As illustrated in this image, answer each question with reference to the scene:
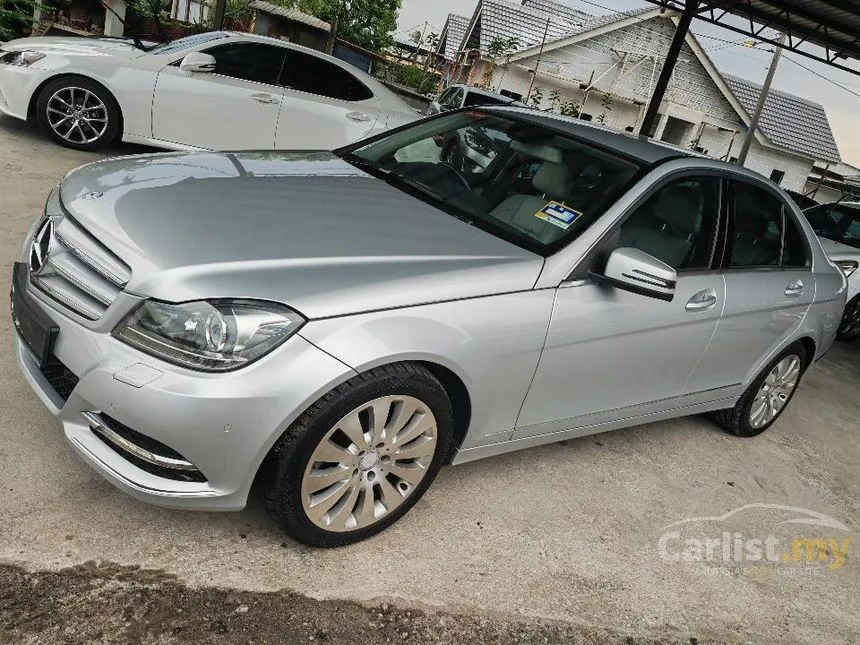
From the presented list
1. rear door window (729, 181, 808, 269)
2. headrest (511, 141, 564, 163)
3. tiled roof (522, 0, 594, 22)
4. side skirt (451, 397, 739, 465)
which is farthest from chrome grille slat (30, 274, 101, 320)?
tiled roof (522, 0, 594, 22)

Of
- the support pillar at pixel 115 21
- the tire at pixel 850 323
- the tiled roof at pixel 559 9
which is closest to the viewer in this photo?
the tire at pixel 850 323

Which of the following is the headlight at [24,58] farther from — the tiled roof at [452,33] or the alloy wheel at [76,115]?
the tiled roof at [452,33]

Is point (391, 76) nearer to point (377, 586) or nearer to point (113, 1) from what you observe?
point (113, 1)

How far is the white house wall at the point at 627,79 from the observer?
27.6 m

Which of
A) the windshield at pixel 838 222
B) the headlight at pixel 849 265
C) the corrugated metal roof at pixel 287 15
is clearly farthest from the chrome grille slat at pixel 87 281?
the corrugated metal roof at pixel 287 15

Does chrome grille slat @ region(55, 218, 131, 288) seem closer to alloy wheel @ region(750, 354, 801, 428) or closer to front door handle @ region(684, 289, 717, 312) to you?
front door handle @ region(684, 289, 717, 312)

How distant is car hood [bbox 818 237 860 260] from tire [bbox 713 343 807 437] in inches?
128

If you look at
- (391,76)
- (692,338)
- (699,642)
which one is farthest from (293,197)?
(391,76)

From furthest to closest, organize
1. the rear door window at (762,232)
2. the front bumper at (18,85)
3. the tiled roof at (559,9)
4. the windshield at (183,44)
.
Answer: the tiled roof at (559,9) → the windshield at (183,44) → the front bumper at (18,85) → the rear door window at (762,232)

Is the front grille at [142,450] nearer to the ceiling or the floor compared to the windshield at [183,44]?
nearer to the floor

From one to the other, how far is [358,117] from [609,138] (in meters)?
4.46

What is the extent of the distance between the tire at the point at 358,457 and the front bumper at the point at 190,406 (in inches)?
3.4

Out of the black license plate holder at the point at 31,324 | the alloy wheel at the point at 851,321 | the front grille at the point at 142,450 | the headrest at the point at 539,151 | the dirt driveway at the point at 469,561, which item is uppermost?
the headrest at the point at 539,151

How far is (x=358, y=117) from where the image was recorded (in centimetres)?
750
